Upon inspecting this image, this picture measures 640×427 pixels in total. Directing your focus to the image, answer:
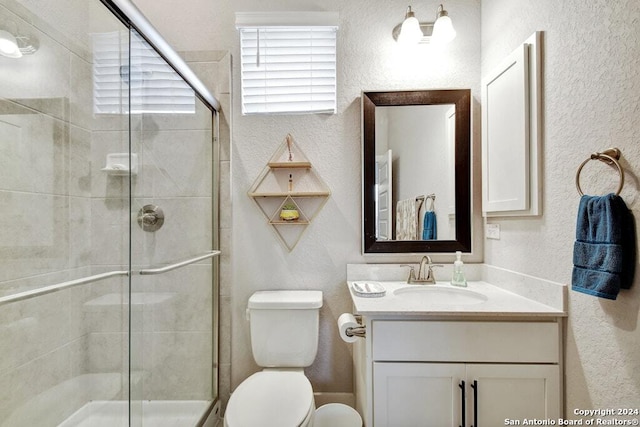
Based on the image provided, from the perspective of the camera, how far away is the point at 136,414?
48.5 inches

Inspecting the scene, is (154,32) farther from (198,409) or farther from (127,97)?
(198,409)

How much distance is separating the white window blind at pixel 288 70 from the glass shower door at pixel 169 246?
0.35m

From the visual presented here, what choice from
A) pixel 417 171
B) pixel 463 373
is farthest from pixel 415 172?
pixel 463 373

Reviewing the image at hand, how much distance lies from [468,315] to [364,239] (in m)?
0.72

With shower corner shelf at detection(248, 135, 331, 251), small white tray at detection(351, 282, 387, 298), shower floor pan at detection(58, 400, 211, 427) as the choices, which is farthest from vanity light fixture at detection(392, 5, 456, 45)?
shower floor pan at detection(58, 400, 211, 427)

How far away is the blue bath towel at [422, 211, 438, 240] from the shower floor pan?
1.54 metres

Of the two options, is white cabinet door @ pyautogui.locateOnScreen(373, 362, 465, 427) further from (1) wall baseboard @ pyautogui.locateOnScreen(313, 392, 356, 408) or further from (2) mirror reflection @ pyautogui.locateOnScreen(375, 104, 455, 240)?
(2) mirror reflection @ pyautogui.locateOnScreen(375, 104, 455, 240)

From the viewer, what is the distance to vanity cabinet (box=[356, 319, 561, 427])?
1.20m

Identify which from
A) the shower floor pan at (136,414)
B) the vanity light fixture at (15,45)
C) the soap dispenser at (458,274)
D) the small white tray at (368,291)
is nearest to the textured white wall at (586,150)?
the soap dispenser at (458,274)

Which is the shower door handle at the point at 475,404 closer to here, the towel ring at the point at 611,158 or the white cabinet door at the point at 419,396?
the white cabinet door at the point at 419,396

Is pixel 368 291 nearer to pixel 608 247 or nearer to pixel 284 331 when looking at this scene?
pixel 284 331

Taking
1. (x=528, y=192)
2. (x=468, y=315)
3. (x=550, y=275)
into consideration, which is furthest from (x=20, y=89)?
(x=550, y=275)

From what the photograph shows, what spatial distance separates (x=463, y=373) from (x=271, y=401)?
0.80 metres

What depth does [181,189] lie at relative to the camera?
154cm
